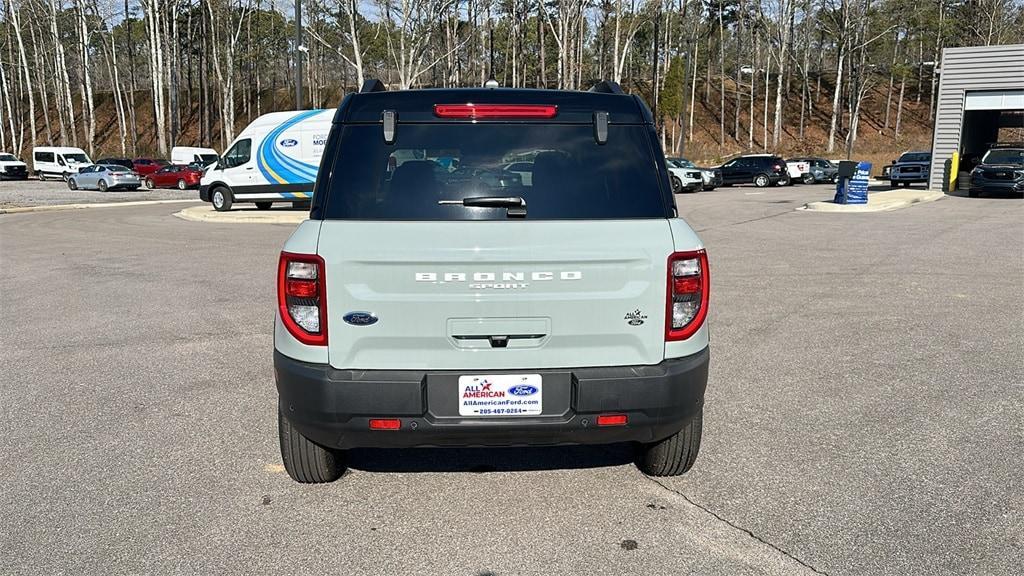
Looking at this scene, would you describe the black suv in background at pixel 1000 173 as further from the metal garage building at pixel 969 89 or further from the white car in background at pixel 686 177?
the white car in background at pixel 686 177

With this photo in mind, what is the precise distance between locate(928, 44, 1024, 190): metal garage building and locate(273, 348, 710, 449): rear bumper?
3049cm

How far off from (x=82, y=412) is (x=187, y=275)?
629cm

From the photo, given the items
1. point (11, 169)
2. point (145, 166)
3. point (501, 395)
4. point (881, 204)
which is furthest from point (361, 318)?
point (11, 169)

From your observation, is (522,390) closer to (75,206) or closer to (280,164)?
(280,164)

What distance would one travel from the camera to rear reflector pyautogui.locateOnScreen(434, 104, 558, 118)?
3537mm

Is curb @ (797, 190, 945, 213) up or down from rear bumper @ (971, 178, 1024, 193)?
down

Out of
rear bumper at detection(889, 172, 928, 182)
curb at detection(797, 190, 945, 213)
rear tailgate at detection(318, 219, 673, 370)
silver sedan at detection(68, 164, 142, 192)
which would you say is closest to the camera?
rear tailgate at detection(318, 219, 673, 370)

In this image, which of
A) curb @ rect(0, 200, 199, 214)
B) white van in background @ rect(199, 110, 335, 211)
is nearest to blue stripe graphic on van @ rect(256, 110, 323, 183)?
white van in background @ rect(199, 110, 335, 211)

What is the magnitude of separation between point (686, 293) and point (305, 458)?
1973 millimetres

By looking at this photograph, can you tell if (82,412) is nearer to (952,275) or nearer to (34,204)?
(952,275)

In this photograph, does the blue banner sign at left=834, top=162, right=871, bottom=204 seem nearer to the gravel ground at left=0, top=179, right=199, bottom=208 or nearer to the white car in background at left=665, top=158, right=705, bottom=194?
the white car in background at left=665, top=158, right=705, bottom=194

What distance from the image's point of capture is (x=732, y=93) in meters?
73.7

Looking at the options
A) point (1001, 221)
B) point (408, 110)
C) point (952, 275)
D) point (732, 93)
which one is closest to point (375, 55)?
point (732, 93)

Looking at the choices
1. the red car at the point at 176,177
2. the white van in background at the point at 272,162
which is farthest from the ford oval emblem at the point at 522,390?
the red car at the point at 176,177
